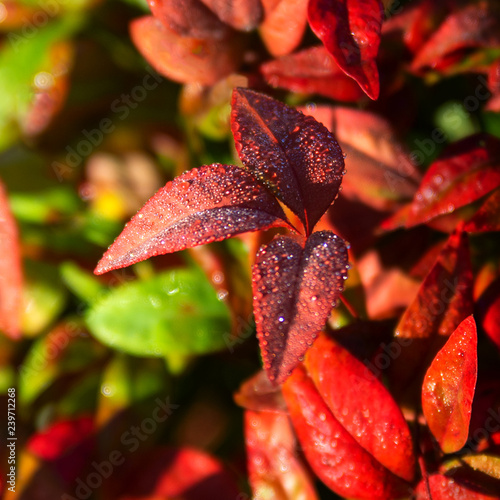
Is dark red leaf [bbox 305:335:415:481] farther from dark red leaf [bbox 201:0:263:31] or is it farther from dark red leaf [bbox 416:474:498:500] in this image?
dark red leaf [bbox 201:0:263:31]

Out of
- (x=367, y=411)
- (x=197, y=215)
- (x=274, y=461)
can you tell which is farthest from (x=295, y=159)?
(x=274, y=461)

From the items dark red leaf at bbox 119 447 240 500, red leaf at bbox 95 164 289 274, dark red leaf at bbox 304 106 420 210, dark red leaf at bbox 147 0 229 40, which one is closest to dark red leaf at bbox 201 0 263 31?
dark red leaf at bbox 147 0 229 40

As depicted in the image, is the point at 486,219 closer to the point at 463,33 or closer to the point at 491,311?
the point at 491,311

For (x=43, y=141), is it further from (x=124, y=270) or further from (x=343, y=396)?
(x=343, y=396)

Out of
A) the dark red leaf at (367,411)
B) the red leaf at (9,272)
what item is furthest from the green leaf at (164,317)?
the dark red leaf at (367,411)

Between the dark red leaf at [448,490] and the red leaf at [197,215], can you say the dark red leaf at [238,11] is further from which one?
the dark red leaf at [448,490]

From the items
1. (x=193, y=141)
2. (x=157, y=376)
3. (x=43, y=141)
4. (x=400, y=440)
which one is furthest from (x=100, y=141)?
(x=400, y=440)
